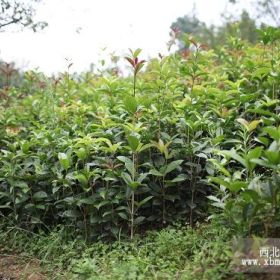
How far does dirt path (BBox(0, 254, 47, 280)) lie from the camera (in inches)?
114

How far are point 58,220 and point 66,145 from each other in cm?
67

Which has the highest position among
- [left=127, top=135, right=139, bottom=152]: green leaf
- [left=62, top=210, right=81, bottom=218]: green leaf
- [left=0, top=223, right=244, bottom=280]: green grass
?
[left=127, top=135, right=139, bottom=152]: green leaf

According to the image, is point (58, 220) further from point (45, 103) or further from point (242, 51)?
point (242, 51)

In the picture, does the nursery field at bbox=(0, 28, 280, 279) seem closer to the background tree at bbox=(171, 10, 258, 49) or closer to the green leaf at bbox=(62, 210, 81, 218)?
the green leaf at bbox=(62, 210, 81, 218)

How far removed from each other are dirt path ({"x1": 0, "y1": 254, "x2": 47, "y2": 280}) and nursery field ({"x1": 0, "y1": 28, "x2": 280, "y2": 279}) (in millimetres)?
24

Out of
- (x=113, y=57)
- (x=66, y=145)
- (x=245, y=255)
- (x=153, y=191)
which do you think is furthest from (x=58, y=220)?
(x=113, y=57)

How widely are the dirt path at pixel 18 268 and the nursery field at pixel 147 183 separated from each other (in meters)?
0.02

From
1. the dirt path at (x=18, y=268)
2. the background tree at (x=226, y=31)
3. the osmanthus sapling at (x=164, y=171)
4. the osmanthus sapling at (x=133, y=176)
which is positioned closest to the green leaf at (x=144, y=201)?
the osmanthus sapling at (x=133, y=176)

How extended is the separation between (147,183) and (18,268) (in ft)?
3.81

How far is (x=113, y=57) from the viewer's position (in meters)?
5.30

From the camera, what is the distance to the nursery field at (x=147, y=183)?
2.50 meters

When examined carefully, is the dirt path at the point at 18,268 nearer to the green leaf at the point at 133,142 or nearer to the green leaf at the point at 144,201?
the green leaf at the point at 144,201

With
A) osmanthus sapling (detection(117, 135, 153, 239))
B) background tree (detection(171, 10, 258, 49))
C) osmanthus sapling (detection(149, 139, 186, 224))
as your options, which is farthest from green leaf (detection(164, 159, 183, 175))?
background tree (detection(171, 10, 258, 49))

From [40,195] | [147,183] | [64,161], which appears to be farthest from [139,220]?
[40,195]
